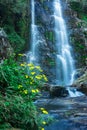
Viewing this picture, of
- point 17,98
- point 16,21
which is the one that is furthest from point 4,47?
point 17,98

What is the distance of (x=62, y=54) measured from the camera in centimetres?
2591

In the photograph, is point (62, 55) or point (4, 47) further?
point (62, 55)

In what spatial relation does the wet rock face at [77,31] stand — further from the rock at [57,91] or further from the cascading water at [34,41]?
the rock at [57,91]

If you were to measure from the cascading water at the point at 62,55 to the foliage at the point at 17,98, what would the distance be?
49.6 ft

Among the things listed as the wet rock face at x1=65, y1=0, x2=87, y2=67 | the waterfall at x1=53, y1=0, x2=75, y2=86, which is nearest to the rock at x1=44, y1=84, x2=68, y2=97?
the waterfall at x1=53, y1=0, x2=75, y2=86

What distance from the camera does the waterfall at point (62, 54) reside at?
953 inches

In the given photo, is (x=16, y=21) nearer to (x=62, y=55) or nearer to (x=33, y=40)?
(x=33, y=40)

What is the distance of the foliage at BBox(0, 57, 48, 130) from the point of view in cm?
705

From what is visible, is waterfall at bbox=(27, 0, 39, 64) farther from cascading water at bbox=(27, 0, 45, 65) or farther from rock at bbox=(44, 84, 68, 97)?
rock at bbox=(44, 84, 68, 97)

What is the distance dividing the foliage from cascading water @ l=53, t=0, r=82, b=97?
49.6 ft

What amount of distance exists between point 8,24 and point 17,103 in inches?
714

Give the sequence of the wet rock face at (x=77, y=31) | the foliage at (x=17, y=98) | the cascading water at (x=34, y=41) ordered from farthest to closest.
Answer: the wet rock face at (x=77, y=31)
the cascading water at (x=34, y=41)
the foliage at (x=17, y=98)

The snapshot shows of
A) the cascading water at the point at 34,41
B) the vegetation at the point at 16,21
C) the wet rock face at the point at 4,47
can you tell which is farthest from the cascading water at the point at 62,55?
the wet rock face at the point at 4,47

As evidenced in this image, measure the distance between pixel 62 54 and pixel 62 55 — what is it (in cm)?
11
